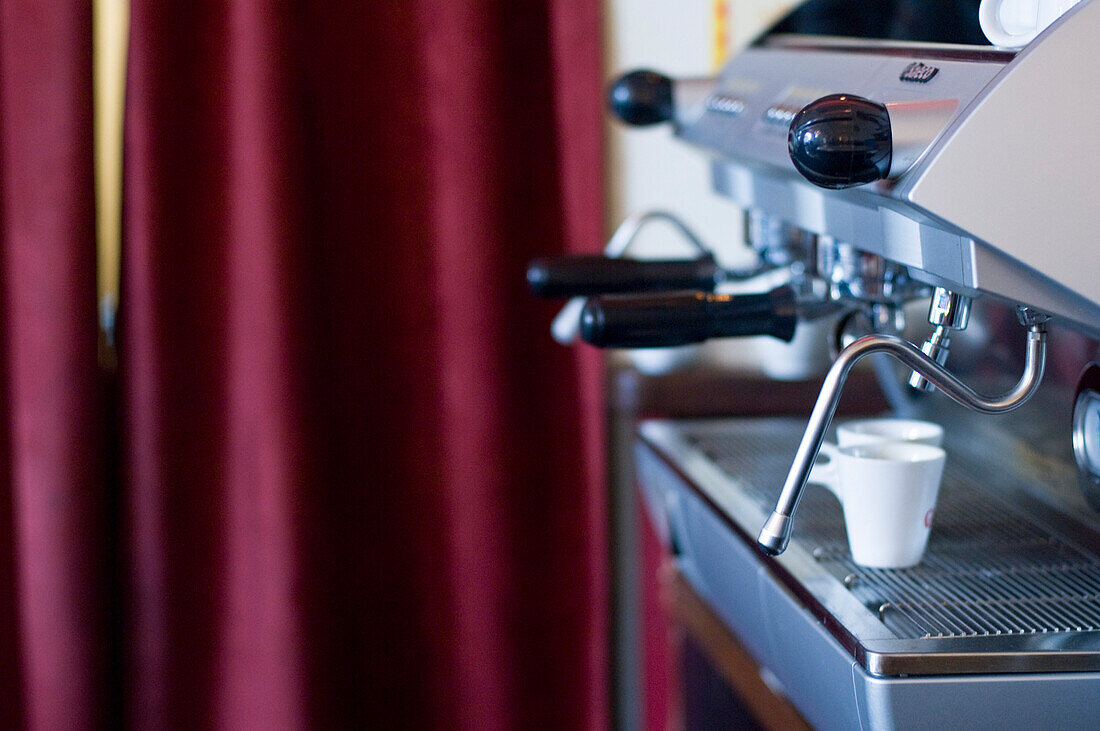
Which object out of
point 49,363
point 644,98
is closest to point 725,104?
point 644,98

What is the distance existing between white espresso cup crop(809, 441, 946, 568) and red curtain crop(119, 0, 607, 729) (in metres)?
0.58

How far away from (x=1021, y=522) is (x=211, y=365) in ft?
2.44

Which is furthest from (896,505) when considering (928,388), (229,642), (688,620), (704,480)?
(229,642)

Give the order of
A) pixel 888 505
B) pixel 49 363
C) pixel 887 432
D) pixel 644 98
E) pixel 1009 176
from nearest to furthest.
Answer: pixel 1009 176
pixel 888 505
pixel 887 432
pixel 644 98
pixel 49 363

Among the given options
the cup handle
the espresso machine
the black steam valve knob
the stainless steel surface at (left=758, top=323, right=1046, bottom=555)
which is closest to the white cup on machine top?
the espresso machine

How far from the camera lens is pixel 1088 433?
0.55 meters

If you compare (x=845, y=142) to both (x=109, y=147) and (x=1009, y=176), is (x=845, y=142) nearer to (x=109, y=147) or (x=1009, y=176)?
(x=1009, y=176)

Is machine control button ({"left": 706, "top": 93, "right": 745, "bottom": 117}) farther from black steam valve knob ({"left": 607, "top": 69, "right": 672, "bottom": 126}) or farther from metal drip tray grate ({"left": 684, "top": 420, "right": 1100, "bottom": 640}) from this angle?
metal drip tray grate ({"left": 684, "top": 420, "right": 1100, "bottom": 640})

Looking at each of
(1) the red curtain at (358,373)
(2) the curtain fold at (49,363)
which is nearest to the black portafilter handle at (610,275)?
(1) the red curtain at (358,373)

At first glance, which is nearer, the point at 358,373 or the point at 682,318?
the point at 682,318

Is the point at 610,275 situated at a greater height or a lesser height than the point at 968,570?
greater

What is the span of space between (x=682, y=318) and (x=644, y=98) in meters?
0.26

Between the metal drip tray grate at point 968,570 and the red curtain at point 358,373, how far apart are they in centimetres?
44

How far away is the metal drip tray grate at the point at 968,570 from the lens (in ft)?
1.54
